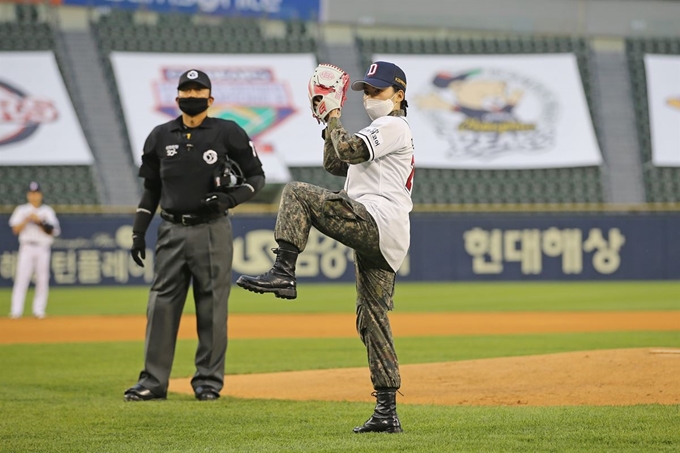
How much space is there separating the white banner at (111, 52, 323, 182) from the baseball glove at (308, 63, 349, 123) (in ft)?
62.4

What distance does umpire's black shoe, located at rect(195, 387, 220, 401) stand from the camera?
23.3 ft

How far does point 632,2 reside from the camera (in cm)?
2827

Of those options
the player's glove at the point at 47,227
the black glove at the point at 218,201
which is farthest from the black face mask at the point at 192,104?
the player's glove at the point at 47,227

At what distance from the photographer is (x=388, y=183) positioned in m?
5.38

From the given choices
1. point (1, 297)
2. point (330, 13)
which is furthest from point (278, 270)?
point (330, 13)

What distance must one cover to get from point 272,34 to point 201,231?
20.6 meters

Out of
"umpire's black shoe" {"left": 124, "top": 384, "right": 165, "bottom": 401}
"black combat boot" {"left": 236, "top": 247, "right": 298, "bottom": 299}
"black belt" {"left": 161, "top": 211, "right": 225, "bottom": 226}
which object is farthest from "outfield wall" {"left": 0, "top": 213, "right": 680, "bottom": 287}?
"black combat boot" {"left": 236, "top": 247, "right": 298, "bottom": 299}

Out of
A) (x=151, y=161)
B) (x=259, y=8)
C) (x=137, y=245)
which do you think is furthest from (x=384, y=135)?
(x=259, y=8)

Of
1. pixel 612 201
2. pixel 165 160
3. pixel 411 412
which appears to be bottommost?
pixel 411 412

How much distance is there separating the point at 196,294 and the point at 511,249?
50.4 feet

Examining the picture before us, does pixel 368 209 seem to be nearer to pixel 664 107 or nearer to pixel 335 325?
pixel 335 325

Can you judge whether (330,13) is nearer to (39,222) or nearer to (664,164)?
(664,164)

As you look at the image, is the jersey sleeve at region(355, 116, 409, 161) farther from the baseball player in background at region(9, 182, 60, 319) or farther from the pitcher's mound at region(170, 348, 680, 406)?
the baseball player in background at region(9, 182, 60, 319)

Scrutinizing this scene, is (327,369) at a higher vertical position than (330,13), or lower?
lower
